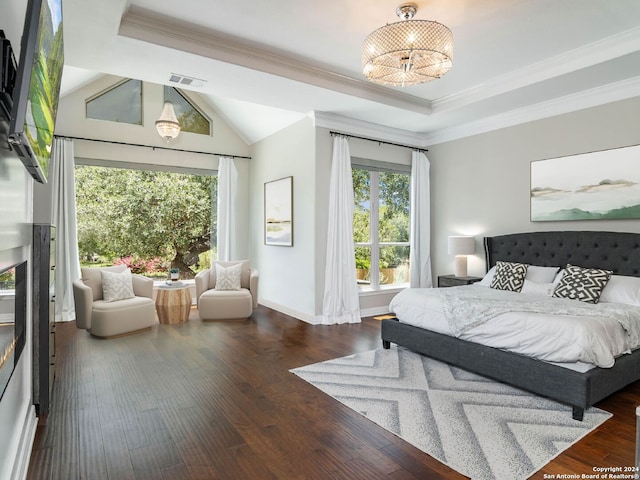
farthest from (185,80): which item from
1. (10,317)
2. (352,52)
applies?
(10,317)

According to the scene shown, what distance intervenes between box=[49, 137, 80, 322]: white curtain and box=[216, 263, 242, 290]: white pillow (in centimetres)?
193

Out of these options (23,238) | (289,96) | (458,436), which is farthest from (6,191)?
(289,96)

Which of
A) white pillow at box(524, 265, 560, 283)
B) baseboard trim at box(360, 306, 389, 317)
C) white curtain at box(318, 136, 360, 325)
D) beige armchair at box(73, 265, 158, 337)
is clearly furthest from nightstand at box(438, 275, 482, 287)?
beige armchair at box(73, 265, 158, 337)

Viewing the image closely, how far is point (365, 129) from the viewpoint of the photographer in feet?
19.2

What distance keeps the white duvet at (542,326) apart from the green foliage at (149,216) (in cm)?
472

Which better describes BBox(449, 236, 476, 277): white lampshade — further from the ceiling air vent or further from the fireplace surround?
the fireplace surround

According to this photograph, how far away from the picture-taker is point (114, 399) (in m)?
2.96

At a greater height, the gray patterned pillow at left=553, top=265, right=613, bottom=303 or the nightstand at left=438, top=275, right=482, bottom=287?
the gray patterned pillow at left=553, top=265, right=613, bottom=303

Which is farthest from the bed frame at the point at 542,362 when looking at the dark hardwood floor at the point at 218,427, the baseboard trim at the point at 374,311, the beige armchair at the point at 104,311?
the beige armchair at the point at 104,311

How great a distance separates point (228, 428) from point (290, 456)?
0.51m

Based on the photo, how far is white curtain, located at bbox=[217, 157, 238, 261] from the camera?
6922mm

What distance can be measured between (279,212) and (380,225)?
1594mm

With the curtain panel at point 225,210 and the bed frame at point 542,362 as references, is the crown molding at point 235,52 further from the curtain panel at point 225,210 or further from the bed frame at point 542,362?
the curtain panel at point 225,210

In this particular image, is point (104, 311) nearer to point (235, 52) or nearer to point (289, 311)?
point (289, 311)
